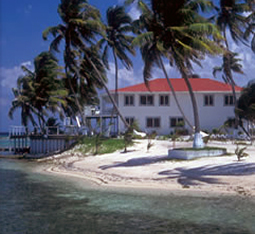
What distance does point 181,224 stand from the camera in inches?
424

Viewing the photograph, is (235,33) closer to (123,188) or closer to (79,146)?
(79,146)

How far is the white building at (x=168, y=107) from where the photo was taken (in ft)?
137

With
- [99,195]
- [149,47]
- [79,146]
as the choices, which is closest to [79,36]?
[79,146]

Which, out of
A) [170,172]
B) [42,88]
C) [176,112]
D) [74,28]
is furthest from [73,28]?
[170,172]

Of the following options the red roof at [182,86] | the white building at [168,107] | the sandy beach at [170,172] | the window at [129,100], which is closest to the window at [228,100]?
the white building at [168,107]

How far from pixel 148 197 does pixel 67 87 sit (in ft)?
108

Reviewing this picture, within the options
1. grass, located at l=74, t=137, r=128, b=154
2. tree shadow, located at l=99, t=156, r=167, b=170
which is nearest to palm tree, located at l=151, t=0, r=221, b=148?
tree shadow, located at l=99, t=156, r=167, b=170

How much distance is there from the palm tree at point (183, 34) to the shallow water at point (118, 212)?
9.17 metres

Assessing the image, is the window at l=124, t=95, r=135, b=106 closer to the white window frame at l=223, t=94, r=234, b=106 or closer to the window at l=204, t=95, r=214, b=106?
the window at l=204, t=95, r=214, b=106

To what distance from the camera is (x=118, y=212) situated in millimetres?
12289

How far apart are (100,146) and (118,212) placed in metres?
18.8

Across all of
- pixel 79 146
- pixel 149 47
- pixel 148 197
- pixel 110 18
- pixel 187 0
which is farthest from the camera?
pixel 110 18

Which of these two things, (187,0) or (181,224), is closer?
(181,224)

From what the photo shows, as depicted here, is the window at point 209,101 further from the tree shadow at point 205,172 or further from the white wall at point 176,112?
the tree shadow at point 205,172
